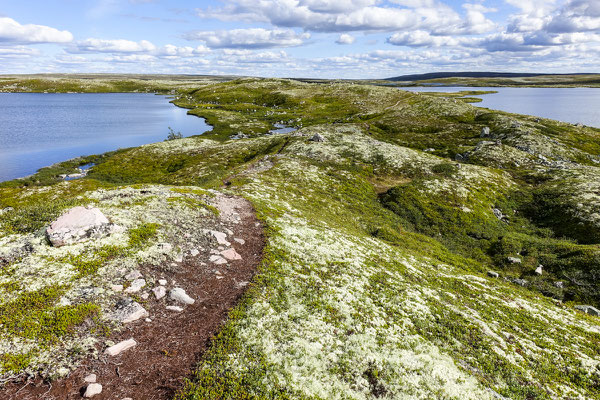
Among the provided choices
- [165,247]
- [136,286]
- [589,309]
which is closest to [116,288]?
[136,286]

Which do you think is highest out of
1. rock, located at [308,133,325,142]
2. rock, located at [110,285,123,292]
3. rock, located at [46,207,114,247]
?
rock, located at [308,133,325,142]

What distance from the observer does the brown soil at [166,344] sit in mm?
10094

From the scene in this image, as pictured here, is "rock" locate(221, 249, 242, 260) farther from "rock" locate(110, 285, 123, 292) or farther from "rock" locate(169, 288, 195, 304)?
"rock" locate(110, 285, 123, 292)

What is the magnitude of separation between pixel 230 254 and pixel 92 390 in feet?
36.0

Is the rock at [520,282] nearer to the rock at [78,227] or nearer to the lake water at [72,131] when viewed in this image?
the rock at [78,227]

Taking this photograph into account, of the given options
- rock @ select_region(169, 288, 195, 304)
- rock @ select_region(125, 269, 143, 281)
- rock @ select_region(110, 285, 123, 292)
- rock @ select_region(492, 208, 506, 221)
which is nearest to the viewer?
rock @ select_region(110, 285, 123, 292)

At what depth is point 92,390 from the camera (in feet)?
32.7

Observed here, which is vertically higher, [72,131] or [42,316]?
[72,131]

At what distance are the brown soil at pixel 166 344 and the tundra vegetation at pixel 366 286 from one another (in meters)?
0.64

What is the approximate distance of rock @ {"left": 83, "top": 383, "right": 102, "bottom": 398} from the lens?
9.87 metres

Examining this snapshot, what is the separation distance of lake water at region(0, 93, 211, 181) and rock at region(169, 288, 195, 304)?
3443 inches

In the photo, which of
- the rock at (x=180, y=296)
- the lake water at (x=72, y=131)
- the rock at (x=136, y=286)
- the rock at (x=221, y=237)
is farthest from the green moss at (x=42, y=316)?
the lake water at (x=72, y=131)

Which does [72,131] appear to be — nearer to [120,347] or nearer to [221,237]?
[221,237]

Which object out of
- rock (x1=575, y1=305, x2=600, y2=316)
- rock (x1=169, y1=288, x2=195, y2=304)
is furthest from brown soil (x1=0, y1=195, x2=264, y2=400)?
rock (x1=575, y1=305, x2=600, y2=316)
